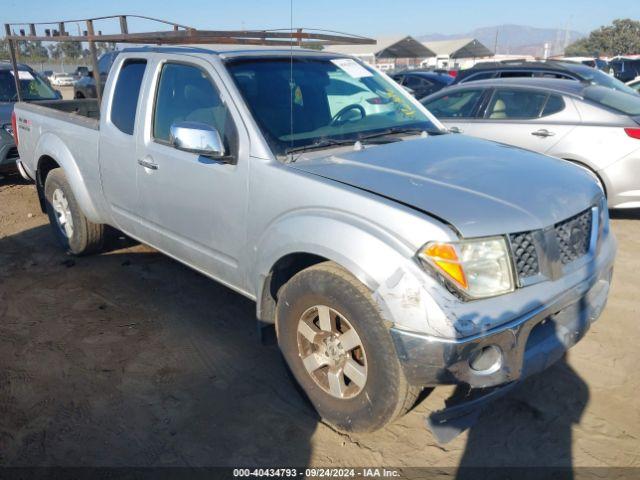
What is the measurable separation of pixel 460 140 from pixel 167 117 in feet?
6.54

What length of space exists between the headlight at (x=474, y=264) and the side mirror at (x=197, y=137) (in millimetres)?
1425

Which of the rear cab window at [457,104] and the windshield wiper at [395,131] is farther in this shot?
the rear cab window at [457,104]

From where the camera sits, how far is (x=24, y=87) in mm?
8766

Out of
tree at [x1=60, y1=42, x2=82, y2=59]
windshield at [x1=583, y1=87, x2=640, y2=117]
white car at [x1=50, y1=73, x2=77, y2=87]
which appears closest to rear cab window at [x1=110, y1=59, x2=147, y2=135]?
tree at [x1=60, y1=42, x2=82, y2=59]

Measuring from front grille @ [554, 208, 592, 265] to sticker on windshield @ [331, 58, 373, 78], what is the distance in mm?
1893

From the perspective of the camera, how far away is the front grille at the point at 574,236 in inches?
100.0

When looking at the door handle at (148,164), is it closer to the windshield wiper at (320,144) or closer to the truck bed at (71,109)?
the truck bed at (71,109)

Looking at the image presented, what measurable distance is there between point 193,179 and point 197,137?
0.41m

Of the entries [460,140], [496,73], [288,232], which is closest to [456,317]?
[288,232]

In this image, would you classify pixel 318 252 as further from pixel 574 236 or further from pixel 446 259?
pixel 574 236

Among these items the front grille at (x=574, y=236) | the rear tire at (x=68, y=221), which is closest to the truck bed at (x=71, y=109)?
the rear tire at (x=68, y=221)

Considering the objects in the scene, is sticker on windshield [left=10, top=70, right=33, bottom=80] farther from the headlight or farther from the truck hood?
the headlight

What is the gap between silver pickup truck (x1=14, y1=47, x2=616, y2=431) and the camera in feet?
7.47

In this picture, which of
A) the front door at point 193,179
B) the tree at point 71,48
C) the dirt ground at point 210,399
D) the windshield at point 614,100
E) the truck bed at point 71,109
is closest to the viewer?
the dirt ground at point 210,399
